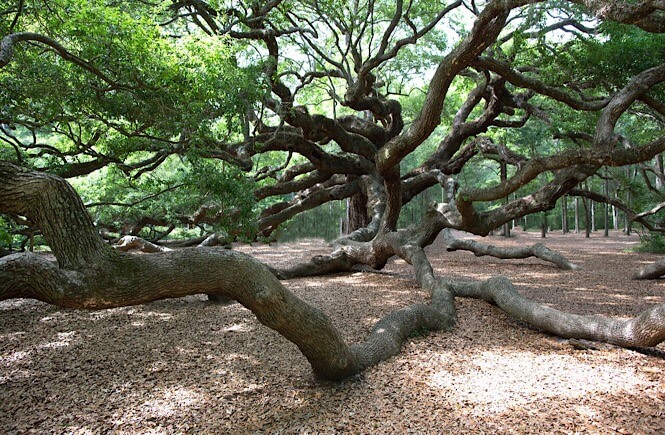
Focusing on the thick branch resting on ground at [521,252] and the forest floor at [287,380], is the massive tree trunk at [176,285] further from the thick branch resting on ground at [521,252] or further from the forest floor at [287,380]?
the thick branch resting on ground at [521,252]

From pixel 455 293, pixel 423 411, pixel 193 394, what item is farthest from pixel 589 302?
pixel 193 394

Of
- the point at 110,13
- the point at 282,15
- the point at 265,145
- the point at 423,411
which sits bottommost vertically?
the point at 423,411

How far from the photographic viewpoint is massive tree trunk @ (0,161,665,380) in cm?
176

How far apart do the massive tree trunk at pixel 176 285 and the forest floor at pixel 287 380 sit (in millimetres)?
190

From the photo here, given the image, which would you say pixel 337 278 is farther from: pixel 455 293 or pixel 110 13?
pixel 110 13

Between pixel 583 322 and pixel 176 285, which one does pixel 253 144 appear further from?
pixel 583 322

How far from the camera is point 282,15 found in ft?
25.7

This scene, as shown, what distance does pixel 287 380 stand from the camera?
9.86 feet

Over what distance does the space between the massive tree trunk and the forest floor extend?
0.62ft

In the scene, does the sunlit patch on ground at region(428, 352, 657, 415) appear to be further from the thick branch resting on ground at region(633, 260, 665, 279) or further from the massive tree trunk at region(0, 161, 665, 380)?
the thick branch resting on ground at region(633, 260, 665, 279)

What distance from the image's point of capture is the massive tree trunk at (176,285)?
5.76 ft

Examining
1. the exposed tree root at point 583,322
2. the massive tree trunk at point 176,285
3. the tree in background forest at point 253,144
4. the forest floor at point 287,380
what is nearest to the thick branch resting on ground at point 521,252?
the tree in background forest at point 253,144

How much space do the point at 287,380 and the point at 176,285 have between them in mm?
1319

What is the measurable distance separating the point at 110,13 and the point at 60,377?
3.62 metres
